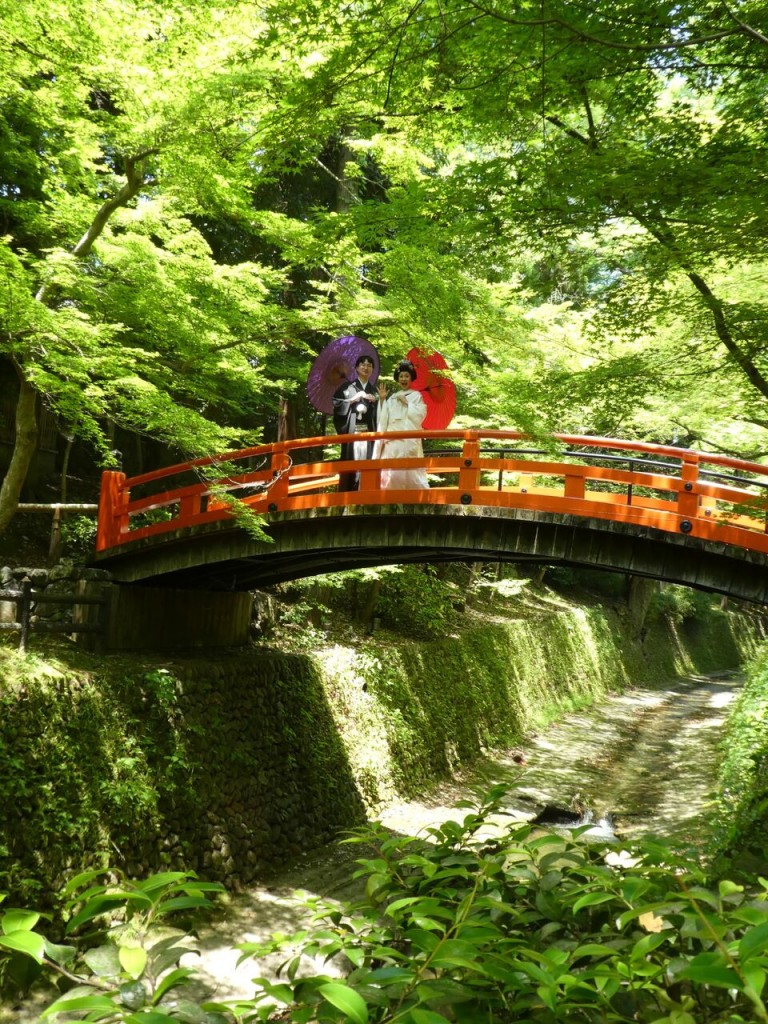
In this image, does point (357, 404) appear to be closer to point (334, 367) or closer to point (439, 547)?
point (334, 367)

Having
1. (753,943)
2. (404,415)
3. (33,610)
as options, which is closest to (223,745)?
(33,610)

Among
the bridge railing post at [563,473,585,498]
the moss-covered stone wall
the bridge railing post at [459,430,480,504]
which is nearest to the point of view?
the moss-covered stone wall

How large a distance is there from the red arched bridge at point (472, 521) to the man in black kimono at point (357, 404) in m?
0.94

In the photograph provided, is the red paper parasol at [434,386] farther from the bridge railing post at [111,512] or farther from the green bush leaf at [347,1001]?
the green bush leaf at [347,1001]

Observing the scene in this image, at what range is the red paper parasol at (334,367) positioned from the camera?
10.6 metres

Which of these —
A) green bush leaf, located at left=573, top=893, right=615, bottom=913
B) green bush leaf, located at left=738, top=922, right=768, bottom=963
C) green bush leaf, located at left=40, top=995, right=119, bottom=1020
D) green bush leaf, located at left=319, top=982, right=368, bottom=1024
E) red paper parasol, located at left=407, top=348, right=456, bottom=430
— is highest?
red paper parasol, located at left=407, top=348, right=456, bottom=430

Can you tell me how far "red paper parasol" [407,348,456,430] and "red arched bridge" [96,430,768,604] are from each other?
4.35ft

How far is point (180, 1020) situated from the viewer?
1.47m

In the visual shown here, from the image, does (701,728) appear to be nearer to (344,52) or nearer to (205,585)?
(205,585)

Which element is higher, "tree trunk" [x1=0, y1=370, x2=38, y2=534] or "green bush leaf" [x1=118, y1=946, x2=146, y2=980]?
"tree trunk" [x1=0, y1=370, x2=38, y2=534]

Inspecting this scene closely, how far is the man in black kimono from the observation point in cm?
1058

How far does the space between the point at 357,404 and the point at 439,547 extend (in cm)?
280

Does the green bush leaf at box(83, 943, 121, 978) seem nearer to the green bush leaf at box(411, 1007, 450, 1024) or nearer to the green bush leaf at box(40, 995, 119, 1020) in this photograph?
the green bush leaf at box(40, 995, 119, 1020)

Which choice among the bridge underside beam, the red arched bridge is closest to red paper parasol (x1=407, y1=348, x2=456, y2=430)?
the red arched bridge
